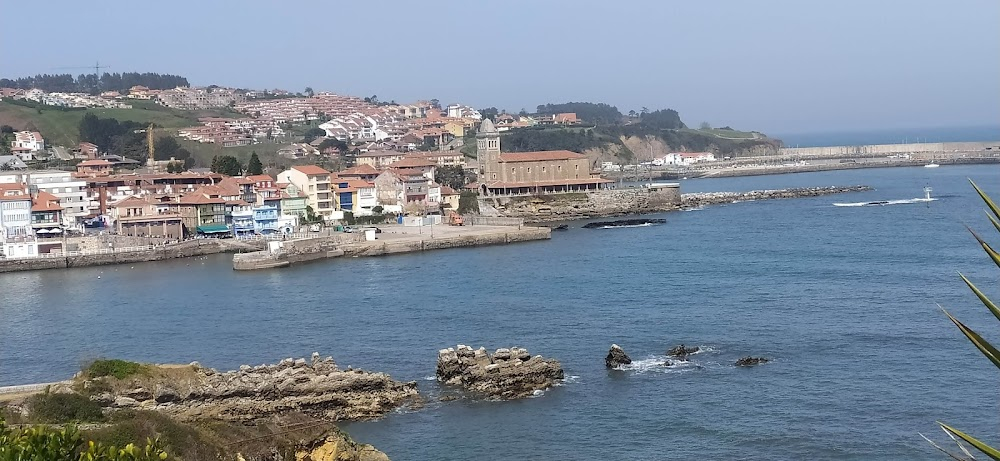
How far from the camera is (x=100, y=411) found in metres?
13.2

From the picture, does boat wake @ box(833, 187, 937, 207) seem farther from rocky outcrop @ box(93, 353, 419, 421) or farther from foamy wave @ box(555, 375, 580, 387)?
rocky outcrop @ box(93, 353, 419, 421)

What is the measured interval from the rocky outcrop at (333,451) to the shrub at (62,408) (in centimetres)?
284

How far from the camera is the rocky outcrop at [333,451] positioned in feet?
37.6

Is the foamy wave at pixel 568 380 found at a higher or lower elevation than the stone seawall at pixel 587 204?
lower

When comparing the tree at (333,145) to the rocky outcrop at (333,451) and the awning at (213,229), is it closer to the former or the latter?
the awning at (213,229)

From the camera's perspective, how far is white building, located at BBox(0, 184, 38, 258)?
35.5 metres

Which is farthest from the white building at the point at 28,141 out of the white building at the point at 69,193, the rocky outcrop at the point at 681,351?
the rocky outcrop at the point at 681,351

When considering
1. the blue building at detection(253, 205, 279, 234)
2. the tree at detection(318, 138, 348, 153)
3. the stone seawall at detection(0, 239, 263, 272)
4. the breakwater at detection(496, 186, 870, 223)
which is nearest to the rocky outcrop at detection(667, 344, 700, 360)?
the stone seawall at detection(0, 239, 263, 272)

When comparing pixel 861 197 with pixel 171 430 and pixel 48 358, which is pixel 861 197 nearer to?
pixel 48 358

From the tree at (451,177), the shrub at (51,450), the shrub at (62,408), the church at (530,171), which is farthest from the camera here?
the tree at (451,177)

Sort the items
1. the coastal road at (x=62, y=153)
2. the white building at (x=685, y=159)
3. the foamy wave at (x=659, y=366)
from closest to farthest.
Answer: the foamy wave at (x=659, y=366) < the coastal road at (x=62, y=153) < the white building at (x=685, y=159)

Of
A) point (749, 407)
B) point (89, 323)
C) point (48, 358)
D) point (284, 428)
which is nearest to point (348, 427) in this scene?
point (284, 428)

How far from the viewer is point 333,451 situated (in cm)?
1149

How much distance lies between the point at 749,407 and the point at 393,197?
1351 inches
